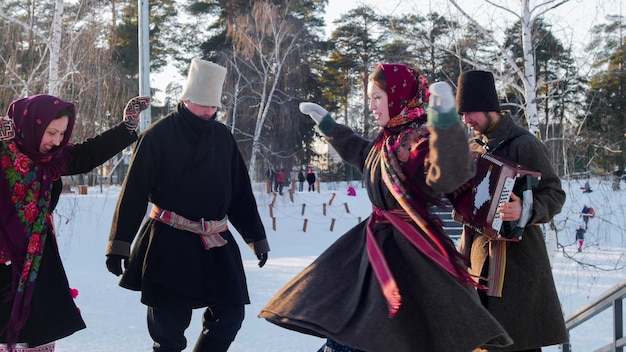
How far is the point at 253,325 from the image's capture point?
754cm

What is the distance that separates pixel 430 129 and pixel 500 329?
0.79 meters

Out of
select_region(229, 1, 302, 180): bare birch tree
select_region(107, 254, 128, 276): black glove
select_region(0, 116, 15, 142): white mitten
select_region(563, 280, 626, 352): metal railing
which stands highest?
select_region(229, 1, 302, 180): bare birch tree

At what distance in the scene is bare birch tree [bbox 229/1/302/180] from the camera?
2316cm

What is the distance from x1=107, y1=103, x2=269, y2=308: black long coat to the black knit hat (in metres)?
1.43

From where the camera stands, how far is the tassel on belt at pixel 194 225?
150 inches

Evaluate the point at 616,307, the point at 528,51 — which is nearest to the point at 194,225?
the point at 616,307

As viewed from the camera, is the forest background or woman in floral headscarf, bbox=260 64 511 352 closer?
woman in floral headscarf, bbox=260 64 511 352

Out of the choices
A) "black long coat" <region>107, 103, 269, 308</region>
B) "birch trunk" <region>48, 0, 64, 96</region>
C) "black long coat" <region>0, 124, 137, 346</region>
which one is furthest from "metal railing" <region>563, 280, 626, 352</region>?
"birch trunk" <region>48, 0, 64, 96</region>

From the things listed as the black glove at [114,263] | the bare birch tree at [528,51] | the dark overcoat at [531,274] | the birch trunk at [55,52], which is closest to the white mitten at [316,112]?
the dark overcoat at [531,274]

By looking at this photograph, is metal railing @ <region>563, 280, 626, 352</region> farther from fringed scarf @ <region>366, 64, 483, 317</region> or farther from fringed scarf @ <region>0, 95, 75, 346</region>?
fringed scarf @ <region>0, 95, 75, 346</region>

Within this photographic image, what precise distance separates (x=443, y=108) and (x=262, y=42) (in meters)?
22.7

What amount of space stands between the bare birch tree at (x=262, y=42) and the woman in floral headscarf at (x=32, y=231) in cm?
1954

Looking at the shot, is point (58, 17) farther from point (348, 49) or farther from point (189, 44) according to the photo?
point (348, 49)

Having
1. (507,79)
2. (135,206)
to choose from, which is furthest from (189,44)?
(135,206)
